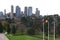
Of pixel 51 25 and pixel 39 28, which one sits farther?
pixel 39 28

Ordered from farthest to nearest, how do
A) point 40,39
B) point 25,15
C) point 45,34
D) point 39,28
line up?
1. point 25,15
2. point 39,28
3. point 45,34
4. point 40,39

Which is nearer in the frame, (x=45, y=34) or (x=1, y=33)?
(x=45, y=34)

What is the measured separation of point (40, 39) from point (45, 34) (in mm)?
1526

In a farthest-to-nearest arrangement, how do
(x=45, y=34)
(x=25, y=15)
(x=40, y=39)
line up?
(x=25, y=15)
(x=45, y=34)
(x=40, y=39)

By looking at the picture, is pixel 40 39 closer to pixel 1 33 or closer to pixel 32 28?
pixel 32 28

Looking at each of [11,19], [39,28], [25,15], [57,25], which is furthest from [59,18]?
[11,19]

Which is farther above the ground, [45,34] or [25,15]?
[25,15]

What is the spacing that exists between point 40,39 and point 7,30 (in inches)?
172

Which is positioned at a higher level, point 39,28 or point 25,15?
point 25,15

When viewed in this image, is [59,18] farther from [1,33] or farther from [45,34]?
[1,33]

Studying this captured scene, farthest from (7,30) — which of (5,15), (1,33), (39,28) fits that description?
(39,28)

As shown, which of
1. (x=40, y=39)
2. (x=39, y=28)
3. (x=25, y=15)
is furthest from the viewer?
(x=25, y=15)

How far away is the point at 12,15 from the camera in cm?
1791

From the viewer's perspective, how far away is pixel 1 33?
52.4 feet
